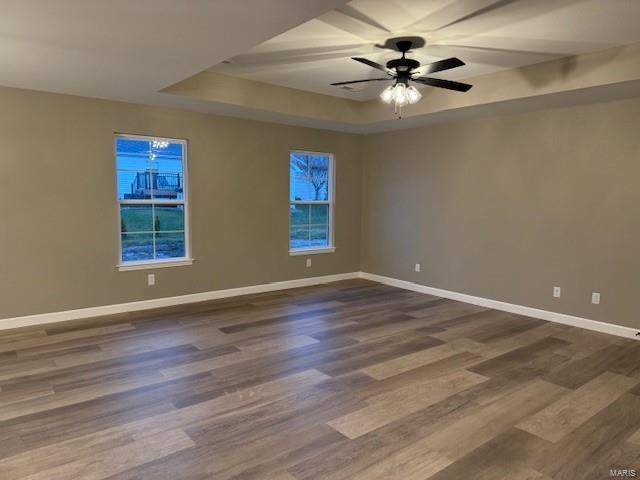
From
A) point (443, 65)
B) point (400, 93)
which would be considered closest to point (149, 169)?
point (400, 93)

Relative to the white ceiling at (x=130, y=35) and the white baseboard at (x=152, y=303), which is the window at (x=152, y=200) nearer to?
the white baseboard at (x=152, y=303)

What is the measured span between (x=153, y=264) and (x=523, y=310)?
437 cm

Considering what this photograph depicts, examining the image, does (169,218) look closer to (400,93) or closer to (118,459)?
(400,93)

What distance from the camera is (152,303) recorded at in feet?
17.3

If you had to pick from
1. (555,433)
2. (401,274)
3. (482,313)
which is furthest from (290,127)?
(555,433)

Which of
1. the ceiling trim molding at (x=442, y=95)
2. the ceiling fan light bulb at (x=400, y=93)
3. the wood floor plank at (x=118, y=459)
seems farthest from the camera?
the ceiling trim molding at (x=442, y=95)

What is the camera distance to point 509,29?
133 inches

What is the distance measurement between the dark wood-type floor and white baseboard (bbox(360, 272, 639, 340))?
0.54 feet

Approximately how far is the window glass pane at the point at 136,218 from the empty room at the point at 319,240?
0.08 feet

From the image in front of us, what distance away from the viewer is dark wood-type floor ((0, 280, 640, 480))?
7.57 feet

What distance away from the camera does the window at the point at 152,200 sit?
16.7ft

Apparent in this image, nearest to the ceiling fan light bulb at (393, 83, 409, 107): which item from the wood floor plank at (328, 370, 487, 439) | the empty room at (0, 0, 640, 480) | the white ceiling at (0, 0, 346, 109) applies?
the empty room at (0, 0, 640, 480)

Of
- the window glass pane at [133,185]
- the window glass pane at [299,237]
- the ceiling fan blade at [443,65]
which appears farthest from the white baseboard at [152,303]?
the ceiling fan blade at [443,65]

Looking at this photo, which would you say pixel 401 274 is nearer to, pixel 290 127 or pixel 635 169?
pixel 290 127
